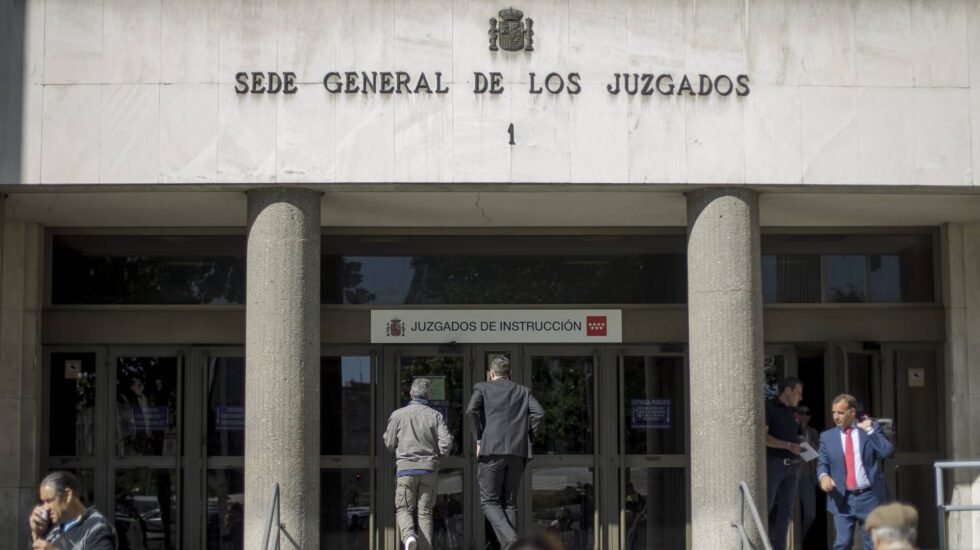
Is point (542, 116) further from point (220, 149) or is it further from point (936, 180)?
point (936, 180)

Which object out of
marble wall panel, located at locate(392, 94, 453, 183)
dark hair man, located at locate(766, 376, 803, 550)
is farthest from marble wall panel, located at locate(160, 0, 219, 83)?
dark hair man, located at locate(766, 376, 803, 550)

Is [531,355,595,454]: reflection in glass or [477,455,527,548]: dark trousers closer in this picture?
[477,455,527,548]: dark trousers

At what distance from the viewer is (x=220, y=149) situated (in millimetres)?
10766

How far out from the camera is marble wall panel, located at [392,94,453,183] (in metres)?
10.8

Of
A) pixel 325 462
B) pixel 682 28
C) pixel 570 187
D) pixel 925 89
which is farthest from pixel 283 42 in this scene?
pixel 925 89

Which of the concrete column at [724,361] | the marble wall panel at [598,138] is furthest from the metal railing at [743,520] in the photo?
the marble wall panel at [598,138]

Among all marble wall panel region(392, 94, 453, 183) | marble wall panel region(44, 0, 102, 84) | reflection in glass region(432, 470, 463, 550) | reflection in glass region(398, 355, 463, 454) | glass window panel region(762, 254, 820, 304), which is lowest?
reflection in glass region(432, 470, 463, 550)

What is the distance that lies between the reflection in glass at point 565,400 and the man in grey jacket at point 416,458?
2360 mm

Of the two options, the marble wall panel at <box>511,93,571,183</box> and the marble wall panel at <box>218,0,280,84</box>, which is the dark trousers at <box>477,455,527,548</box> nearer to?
the marble wall panel at <box>511,93,571,183</box>

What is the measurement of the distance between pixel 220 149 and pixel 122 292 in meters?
3.54

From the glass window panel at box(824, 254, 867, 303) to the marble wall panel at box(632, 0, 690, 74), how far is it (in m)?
3.93

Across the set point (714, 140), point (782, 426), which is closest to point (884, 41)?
point (714, 140)

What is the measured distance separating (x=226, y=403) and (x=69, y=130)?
3.97 m

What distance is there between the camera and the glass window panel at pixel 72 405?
43.8ft
